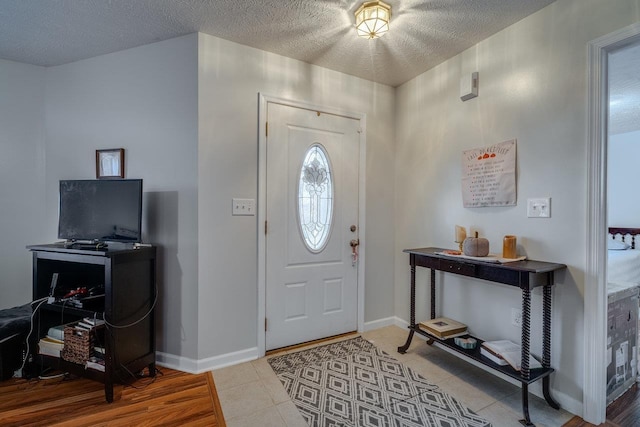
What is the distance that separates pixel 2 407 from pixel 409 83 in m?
3.84

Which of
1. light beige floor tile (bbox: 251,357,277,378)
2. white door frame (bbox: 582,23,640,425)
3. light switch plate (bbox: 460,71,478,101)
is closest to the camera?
white door frame (bbox: 582,23,640,425)

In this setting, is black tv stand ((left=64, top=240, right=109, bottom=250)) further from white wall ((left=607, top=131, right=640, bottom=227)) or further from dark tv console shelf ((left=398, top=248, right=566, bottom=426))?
white wall ((left=607, top=131, right=640, bottom=227))

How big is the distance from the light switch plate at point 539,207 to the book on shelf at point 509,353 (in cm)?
86

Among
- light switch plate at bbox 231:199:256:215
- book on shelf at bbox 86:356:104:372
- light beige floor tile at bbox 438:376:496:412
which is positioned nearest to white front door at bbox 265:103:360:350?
light switch plate at bbox 231:199:256:215

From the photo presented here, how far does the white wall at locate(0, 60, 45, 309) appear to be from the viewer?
8.41ft

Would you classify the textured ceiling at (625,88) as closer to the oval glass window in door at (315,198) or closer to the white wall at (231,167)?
the oval glass window in door at (315,198)

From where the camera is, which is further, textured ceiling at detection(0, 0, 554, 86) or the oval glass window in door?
the oval glass window in door

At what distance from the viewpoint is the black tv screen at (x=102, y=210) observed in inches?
79.9

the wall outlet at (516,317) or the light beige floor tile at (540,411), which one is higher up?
the wall outlet at (516,317)

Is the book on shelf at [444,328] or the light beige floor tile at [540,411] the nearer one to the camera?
the light beige floor tile at [540,411]

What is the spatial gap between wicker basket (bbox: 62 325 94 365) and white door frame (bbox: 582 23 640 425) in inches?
118

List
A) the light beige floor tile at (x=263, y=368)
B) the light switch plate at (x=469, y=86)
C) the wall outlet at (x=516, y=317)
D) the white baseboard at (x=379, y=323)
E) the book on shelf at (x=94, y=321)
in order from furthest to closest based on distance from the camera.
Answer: the white baseboard at (x=379, y=323) → the light switch plate at (x=469, y=86) → the light beige floor tile at (x=263, y=368) → the wall outlet at (x=516, y=317) → the book on shelf at (x=94, y=321)

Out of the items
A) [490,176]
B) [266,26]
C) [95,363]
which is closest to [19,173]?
[95,363]

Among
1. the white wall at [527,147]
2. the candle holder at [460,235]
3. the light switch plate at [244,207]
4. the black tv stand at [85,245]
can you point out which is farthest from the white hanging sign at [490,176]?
the black tv stand at [85,245]
